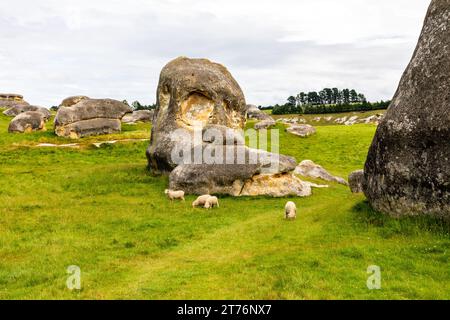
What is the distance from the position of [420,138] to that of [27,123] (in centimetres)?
5325

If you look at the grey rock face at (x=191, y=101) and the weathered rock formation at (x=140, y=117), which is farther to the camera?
the weathered rock formation at (x=140, y=117)

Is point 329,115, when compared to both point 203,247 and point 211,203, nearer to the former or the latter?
point 211,203

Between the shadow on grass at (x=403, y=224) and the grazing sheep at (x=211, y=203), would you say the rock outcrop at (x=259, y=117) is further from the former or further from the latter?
the shadow on grass at (x=403, y=224)

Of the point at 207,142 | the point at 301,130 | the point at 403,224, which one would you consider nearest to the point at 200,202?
the point at 207,142

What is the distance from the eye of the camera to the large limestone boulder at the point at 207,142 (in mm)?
29344

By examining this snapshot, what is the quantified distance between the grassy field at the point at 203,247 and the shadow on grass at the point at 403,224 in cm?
5

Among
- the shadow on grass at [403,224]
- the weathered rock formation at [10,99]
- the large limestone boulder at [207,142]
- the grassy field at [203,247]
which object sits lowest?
the grassy field at [203,247]

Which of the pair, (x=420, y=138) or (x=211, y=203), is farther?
(x=211, y=203)

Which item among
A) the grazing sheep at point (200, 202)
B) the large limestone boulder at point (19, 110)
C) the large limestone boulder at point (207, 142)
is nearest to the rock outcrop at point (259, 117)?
the large limestone boulder at point (207, 142)

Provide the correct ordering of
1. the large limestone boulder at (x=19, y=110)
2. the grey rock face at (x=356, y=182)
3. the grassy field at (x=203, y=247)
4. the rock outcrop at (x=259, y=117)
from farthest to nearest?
the large limestone boulder at (x=19, y=110), the rock outcrop at (x=259, y=117), the grey rock face at (x=356, y=182), the grassy field at (x=203, y=247)

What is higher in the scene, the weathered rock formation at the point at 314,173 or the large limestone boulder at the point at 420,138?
the large limestone boulder at the point at 420,138

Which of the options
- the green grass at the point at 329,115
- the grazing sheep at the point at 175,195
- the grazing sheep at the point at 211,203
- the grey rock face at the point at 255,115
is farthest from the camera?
the green grass at the point at 329,115

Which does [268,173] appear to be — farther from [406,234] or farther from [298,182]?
[406,234]

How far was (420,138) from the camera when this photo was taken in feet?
56.3
